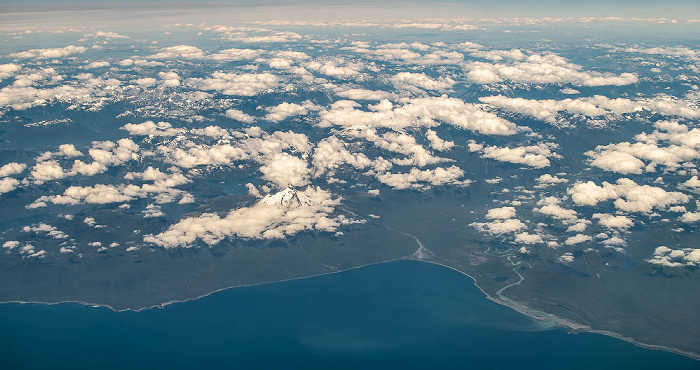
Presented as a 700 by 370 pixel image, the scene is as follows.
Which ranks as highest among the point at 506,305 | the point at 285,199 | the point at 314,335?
the point at 285,199

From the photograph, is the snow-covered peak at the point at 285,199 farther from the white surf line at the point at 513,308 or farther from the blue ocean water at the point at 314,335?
the blue ocean water at the point at 314,335

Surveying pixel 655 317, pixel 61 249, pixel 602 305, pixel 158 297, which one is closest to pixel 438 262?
pixel 602 305

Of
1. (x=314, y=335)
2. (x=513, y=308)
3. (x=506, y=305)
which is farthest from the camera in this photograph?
(x=506, y=305)

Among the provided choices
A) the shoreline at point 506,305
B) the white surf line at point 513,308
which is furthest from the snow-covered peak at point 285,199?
the white surf line at point 513,308

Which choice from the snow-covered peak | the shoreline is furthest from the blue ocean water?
the snow-covered peak

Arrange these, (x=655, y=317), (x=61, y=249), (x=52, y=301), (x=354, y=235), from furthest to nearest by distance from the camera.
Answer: (x=354, y=235)
(x=61, y=249)
(x=52, y=301)
(x=655, y=317)

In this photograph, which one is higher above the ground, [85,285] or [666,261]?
[666,261]

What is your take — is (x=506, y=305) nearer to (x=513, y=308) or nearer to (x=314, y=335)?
(x=513, y=308)

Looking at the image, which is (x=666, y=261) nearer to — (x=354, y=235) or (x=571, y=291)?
(x=571, y=291)

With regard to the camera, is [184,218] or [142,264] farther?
[184,218]

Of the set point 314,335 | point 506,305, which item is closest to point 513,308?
point 506,305
